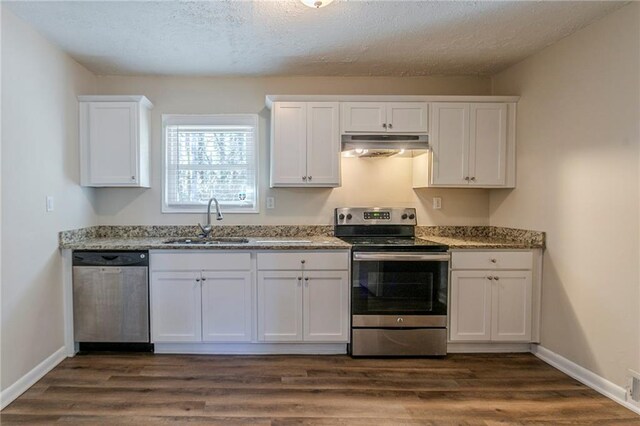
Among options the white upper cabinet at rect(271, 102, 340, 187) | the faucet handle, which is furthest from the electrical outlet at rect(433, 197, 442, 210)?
the faucet handle

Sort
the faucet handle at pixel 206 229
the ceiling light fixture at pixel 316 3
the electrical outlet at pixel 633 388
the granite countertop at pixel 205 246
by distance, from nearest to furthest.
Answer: the ceiling light fixture at pixel 316 3
the electrical outlet at pixel 633 388
the granite countertop at pixel 205 246
the faucet handle at pixel 206 229

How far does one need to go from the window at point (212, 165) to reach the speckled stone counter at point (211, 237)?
0.20m

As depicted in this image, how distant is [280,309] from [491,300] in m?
1.70

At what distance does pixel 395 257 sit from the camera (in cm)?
274

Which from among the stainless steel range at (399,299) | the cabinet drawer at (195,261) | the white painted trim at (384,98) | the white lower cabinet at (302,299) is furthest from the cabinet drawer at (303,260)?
the white painted trim at (384,98)

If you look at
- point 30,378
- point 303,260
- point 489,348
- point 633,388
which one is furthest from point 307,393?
point 633,388

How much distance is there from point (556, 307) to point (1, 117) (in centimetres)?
400

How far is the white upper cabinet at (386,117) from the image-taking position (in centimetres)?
304

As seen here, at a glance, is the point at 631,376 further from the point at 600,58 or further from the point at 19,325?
the point at 19,325

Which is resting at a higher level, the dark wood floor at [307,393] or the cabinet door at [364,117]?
the cabinet door at [364,117]

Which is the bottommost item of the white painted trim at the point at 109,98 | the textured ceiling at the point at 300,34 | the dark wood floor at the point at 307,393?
the dark wood floor at the point at 307,393

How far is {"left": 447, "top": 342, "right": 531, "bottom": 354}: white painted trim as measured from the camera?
9.48 ft

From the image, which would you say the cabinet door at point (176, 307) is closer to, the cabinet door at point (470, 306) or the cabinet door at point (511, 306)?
the cabinet door at point (470, 306)

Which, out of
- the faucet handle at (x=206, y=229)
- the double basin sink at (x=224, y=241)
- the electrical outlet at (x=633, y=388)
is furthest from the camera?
the faucet handle at (x=206, y=229)
